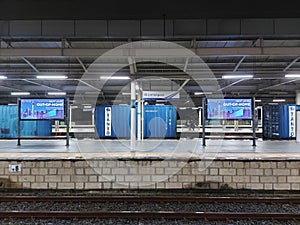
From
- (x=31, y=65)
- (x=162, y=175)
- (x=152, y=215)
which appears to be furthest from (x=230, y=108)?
(x=31, y=65)

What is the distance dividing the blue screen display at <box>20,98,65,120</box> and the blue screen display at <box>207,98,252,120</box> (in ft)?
16.9

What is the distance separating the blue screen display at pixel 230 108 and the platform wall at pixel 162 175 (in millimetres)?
3032

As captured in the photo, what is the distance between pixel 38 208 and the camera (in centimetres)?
556

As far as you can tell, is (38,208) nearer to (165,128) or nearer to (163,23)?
(163,23)

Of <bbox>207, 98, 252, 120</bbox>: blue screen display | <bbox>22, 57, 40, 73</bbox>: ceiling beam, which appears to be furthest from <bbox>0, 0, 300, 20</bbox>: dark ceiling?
<bbox>22, 57, 40, 73</bbox>: ceiling beam

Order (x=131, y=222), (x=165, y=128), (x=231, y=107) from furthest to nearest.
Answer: (x=165, y=128), (x=231, y=107), (x=131, y=222)

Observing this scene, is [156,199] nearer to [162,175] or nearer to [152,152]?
→ [162,175]

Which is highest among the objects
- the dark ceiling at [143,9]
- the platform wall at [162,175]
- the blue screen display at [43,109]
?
the dark ceiling at [143,9]

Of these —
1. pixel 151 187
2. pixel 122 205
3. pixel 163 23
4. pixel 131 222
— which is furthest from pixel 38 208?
pixel 163 23

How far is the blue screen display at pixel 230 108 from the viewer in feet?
31.0

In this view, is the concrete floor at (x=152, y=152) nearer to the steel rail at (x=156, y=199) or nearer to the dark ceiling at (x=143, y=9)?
the steel rail at (x=156, y=199)

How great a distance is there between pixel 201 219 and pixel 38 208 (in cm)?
325

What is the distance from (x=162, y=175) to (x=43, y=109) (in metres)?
5.09

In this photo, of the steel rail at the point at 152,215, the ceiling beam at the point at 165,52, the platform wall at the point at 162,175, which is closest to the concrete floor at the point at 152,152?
the platform wall at the point at 162,175
